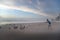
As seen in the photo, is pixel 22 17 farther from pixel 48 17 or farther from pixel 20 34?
pixel 48 17

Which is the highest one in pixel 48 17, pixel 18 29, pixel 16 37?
pixel 48 17

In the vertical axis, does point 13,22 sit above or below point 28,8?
below

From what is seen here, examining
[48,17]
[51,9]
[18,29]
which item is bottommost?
[18,29]

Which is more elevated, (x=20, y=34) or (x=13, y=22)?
(x=13, y=22)

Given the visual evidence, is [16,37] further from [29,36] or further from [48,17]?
[48,17]

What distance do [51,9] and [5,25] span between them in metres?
0.65

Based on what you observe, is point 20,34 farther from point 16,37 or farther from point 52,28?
point 52,28

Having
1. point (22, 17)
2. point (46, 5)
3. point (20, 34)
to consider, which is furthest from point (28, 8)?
point (20, 34)

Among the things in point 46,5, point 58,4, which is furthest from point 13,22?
point 58,4

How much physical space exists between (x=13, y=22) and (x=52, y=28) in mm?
525

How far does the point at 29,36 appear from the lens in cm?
141

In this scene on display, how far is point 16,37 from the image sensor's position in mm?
1408

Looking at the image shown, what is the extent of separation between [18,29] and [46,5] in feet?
1.62

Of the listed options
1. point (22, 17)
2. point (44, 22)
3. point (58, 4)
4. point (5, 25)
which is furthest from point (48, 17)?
point (5, 25)
